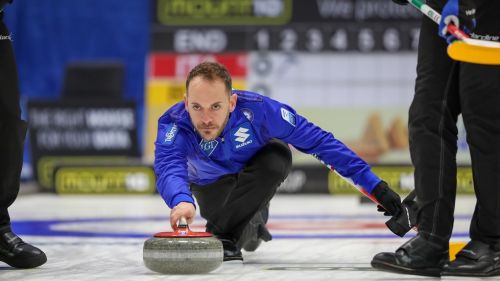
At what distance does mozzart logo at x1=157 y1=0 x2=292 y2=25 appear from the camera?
9.52m

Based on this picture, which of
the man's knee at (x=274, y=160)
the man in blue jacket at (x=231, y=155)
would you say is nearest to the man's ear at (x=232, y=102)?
the man in blue jacket at (x=231, y=155)

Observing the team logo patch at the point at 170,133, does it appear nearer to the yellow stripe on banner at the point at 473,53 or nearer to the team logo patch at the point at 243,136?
the team logo patch at the point at 243,136

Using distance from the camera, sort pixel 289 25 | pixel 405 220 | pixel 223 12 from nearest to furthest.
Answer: pixel 405 220, pixel 289 25, pixel 223 12

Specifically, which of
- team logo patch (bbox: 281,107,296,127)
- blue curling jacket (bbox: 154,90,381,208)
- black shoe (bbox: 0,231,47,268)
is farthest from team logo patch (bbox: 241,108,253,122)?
black shoe (bbox: 0,231,47,268)

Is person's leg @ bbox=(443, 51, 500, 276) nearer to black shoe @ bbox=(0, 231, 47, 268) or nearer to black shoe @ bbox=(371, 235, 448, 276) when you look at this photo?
black shoe @ bbox=(371, 235, 448, 276)

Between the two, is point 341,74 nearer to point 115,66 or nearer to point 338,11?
point 338,11

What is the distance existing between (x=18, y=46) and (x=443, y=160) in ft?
26.3

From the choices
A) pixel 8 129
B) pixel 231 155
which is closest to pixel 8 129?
pixel 8 129

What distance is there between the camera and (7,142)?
3582 millimetres

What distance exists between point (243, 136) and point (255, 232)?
544mm

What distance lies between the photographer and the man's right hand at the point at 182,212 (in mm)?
3186

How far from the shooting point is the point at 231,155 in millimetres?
3811

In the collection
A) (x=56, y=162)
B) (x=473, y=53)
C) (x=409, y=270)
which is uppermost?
(x=473, y=53)

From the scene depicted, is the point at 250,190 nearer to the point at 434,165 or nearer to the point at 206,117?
the point at 206,117
